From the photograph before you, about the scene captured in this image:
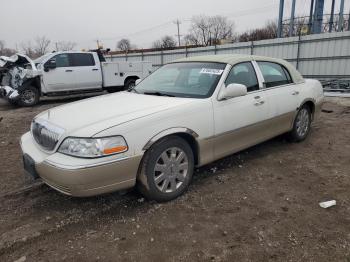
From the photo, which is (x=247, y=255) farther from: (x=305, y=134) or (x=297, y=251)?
(x=305, y=134)

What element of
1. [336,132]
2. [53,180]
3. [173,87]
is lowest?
[336,132]

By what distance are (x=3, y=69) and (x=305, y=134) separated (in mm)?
10027

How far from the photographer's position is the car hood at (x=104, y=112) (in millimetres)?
2879

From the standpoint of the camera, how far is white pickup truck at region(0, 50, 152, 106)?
1030cm

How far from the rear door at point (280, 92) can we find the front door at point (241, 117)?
211 millimetres

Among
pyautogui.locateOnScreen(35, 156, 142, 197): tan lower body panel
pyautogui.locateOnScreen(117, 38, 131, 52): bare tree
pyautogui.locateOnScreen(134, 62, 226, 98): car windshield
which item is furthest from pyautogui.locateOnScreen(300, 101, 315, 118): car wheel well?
pyautogui.locateOnScreen(117, 38, 131, 52): bare tree

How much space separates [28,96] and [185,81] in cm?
839

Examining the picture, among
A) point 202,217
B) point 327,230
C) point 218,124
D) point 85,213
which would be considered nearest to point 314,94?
point 218,124

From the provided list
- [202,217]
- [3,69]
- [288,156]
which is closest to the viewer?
[202,217]

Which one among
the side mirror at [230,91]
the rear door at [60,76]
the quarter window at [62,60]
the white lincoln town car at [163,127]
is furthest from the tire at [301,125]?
the quarter window at [62,60]

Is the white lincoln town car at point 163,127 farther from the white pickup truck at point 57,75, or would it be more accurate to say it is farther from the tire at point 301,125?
the white pickup truck at point 57,75

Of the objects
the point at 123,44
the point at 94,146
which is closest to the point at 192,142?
the point at 94,146

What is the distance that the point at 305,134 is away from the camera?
546 cm

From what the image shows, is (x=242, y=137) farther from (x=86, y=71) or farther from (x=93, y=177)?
Result: (x=86, y=71)
